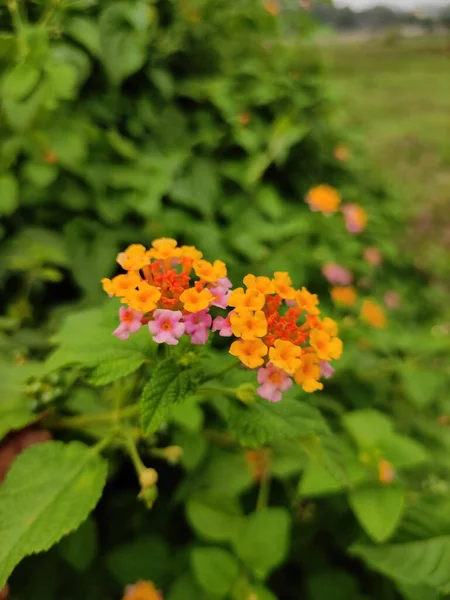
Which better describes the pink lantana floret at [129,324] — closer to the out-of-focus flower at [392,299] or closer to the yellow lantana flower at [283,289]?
the yellow lantana flower at [283,289]

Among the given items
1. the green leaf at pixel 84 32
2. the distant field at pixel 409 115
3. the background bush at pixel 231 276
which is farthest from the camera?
the distant field at pixel 409 115

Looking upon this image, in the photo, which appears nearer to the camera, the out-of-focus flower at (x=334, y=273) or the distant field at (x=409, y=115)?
the out-of-focus flower at (x=334, y=273)

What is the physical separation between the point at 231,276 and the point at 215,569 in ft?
2.16

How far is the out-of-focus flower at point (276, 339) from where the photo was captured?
70 cm

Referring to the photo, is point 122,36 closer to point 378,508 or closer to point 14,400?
point 14,400

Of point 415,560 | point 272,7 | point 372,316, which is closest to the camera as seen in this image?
point 415,560

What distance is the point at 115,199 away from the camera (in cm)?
157

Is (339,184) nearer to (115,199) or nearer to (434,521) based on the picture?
(115,199)

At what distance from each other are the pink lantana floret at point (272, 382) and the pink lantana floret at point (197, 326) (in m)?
0.09

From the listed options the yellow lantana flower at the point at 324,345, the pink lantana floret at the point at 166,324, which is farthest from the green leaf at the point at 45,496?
the yellow lantana flower at the point at 324,345

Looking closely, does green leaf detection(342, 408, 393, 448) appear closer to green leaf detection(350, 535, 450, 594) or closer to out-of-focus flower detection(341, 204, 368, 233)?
green leaf detection(350, 535, 450, 594)

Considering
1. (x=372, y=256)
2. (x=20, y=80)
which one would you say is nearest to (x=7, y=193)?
(x=20, y=80)

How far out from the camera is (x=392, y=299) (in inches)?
92.0

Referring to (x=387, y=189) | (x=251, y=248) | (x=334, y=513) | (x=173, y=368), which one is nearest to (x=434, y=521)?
(x=334, y=513)
